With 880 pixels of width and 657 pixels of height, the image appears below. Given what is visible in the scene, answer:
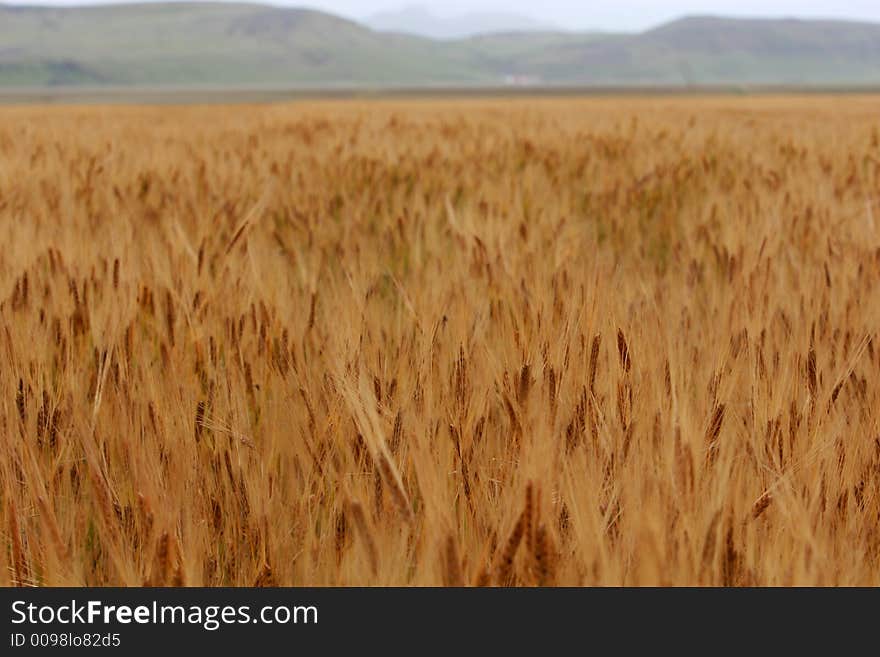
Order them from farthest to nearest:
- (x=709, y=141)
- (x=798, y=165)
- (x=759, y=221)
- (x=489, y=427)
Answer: (x=709, y=141)
(x=798, y=165)
(x=759, y=221)
(x=489, y=427)

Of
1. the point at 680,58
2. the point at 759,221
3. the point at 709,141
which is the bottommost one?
the point at 759,221

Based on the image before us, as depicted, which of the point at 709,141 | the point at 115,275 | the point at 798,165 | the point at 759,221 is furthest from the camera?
the point at 709,141

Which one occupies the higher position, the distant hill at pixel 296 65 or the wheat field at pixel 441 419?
the distant hill at pixel 296 65

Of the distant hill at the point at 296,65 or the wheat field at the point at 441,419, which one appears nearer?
the wheat field at the point at 441,419

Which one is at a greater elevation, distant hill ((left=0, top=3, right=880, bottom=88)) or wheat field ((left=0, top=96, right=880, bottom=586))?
distant hill ((left=0, top=3, right=880, bottom=88))

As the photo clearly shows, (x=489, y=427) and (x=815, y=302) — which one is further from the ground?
(x=815, y=302)

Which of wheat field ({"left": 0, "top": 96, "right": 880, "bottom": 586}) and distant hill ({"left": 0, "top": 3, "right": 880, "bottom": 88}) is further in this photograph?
distant hill ({"left": 0, "top": 3, "right": 880, "bottom": 88})

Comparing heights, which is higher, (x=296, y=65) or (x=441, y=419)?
(x=296, y=65)

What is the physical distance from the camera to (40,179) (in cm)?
328

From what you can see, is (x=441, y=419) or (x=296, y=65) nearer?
(x=441, y=419)

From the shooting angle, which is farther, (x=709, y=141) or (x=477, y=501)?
(x=709, y=141)

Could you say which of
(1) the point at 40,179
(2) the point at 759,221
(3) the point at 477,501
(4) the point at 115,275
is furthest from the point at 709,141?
(3) the point at 477,501
